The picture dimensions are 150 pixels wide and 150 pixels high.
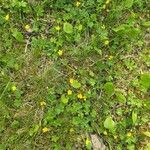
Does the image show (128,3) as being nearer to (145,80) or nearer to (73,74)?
(145,80)

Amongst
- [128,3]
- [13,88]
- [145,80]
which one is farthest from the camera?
[128,3]

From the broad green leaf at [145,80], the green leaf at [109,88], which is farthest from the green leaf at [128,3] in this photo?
the green leaf at [109,88]

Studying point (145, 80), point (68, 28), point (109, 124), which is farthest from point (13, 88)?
point (145, 80)

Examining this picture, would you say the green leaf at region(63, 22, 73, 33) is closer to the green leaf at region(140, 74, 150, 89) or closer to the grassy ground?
the grassy ground

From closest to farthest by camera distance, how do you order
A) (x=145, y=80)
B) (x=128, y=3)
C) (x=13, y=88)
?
1. (x=13, y=88)
2. (x=145, y=80)
3. (x=128, y=3)

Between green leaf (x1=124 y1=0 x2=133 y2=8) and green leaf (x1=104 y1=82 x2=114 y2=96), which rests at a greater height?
green leaf (x1=124 y1=0 x2=133 y2=8)

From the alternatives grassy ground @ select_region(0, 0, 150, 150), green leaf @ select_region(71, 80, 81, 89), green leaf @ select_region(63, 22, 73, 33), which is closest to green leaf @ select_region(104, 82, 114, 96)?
grassy ground @ select_region(0, 0, 150, 150)

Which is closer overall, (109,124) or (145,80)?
(109,124)

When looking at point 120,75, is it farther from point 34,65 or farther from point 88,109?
point 34,65
